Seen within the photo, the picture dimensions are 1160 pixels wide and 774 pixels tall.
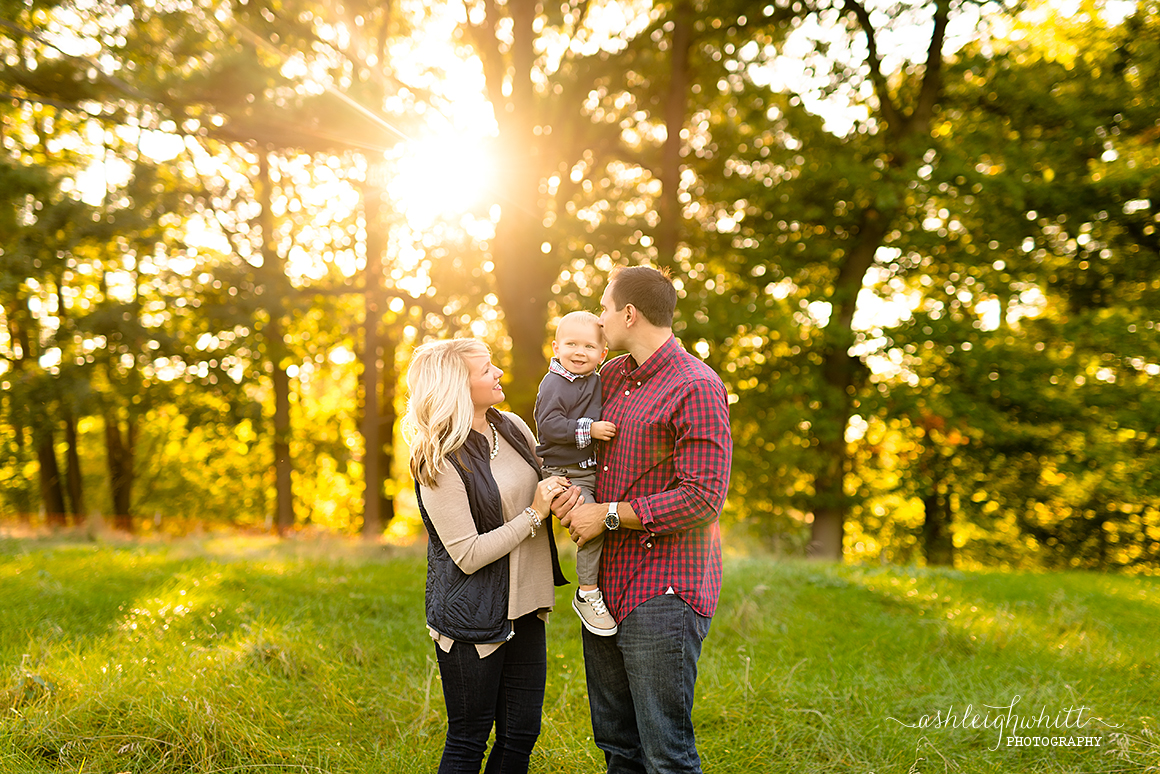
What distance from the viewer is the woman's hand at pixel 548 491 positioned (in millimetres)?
2689

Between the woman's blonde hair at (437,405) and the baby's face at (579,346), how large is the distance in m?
0.31

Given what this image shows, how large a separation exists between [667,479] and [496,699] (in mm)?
1091

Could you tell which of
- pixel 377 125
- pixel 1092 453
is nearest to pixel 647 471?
pixel 377 125

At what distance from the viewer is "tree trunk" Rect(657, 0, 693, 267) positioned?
43.4 ft

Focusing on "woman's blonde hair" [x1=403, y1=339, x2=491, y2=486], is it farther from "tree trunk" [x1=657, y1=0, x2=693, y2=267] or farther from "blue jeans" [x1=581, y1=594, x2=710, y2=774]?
"tree trunk" [x1=657, y1=0, x2=693, y2=267]

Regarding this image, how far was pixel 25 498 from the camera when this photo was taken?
22406 millimetres

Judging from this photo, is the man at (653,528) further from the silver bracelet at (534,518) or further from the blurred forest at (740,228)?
the blurred forest at (740,228)

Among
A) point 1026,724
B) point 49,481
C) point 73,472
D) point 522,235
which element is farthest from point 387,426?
point 1026,724

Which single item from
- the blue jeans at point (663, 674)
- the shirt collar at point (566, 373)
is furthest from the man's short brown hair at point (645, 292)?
the blue jeans at point (663, 674)

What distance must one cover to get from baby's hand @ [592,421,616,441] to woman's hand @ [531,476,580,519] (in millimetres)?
208

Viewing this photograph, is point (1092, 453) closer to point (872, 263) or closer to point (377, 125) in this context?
point (872, 263)

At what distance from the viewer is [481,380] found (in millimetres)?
2781

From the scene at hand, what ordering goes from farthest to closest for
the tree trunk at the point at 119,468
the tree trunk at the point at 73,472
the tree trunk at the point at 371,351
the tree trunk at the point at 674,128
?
the tree trunk at the point at 119,468
the tree trunk at the point at 73,472
the tree trunk at the point at 371,351
the tree trunk at the point at 674,128

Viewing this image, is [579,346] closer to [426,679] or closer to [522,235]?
[426,679]
